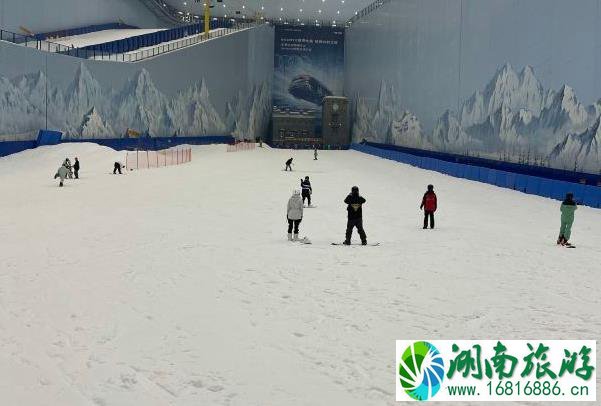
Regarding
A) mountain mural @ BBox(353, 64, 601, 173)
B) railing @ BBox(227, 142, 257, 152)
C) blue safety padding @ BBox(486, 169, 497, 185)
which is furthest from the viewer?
railing @ BBox(227, 142, 257, 152)

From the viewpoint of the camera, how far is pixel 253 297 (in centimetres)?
897

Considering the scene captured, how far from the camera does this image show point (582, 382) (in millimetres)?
5746

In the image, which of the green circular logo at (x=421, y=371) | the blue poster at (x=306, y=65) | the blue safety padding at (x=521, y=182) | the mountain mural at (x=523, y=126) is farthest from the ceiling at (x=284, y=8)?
the green circular logo at (x=421, y=371)

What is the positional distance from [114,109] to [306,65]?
37.6 metres

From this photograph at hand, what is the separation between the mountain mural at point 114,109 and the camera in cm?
3641

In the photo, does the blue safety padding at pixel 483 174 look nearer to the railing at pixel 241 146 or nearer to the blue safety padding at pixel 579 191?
the blue safety padding at pixel 579 191

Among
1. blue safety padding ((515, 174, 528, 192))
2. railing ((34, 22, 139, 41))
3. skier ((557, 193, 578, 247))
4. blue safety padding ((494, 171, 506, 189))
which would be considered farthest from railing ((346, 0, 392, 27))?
skier ((557, 193, 578, 247))

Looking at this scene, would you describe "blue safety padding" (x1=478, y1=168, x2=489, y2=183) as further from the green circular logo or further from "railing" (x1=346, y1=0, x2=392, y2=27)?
"railing" (x1=346, y1=0, x2=392, y2=27)

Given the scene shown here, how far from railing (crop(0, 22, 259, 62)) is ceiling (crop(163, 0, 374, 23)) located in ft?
14.7

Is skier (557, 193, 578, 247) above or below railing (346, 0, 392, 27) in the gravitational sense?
below

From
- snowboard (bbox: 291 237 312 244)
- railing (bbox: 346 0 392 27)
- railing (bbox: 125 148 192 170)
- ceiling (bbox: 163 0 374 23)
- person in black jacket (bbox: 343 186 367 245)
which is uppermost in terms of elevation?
ceiling (bbox: 163 0 374 23)

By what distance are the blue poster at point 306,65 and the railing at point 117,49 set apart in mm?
6743

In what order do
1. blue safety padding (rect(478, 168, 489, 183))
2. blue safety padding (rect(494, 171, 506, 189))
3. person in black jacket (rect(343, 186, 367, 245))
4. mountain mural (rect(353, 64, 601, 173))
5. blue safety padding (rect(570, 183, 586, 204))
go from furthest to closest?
blue safety padding (rect(478, 168, 489, 183)), blue safety padding (rect(494, 171, 506, 189)), mountain mural (rect(353, 64, 601, 173)), blue safety padding (rect(570, 183, 586, 204)), person in black jacket (rect(343, 186, 367, 245))

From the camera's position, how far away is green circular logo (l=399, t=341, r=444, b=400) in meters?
5.54
